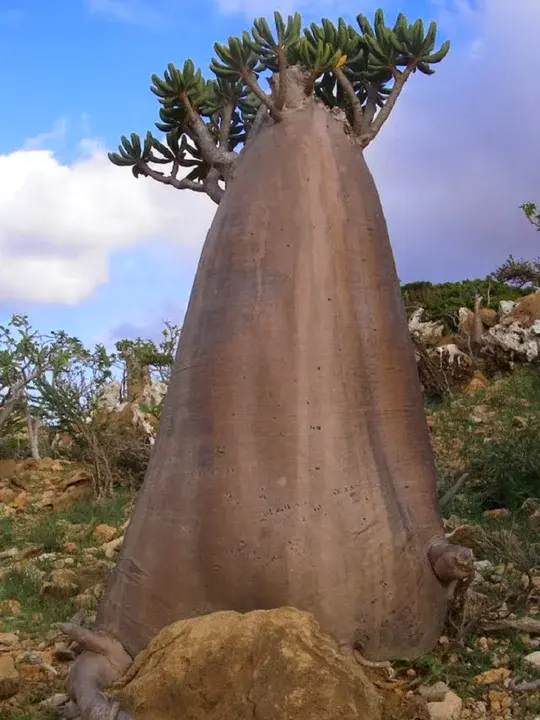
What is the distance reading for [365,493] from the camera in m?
2.52

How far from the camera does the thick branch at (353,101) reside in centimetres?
315

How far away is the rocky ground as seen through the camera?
246 cm

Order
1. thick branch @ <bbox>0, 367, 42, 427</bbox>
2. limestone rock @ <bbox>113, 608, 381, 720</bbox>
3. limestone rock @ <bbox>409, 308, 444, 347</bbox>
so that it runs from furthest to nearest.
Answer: limestone rock @ <bbox>409, 308, 444, 347</bbox>, thick branch @ <bbox>0, 367, 42, 427</bbox>, limestone rock @ <bbox>113, 608, 381, 720</bbox>

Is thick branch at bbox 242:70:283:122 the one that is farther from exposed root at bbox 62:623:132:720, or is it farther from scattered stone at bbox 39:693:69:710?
scattered stone at bbox 39:693:69:710

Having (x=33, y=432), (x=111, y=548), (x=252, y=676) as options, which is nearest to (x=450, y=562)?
(x=252, y=676)

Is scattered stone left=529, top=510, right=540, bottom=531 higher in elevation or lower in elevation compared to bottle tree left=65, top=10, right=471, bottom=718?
lower

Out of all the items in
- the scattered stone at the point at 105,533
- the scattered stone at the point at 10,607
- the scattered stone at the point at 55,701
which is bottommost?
the scattered stone at the point at 55,701

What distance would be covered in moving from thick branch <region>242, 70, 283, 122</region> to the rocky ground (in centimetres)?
164

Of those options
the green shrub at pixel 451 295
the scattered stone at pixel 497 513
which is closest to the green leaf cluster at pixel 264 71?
the scattered stone at pixel 497 513

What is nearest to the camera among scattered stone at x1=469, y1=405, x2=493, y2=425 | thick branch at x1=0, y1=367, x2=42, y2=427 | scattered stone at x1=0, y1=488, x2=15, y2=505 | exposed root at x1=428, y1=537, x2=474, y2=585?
exposed root at x1=428, y1=537, x2=474, y2=585

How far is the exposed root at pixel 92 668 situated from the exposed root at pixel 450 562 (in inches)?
40.8

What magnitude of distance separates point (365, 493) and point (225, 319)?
0.73m

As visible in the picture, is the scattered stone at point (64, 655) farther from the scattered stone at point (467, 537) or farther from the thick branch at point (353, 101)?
the thick branch at point (353, 101)

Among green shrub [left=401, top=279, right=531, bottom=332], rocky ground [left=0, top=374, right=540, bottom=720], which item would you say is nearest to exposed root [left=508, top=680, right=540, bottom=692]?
rocky ground [left=0, top=374, right=540, bottom=720]
